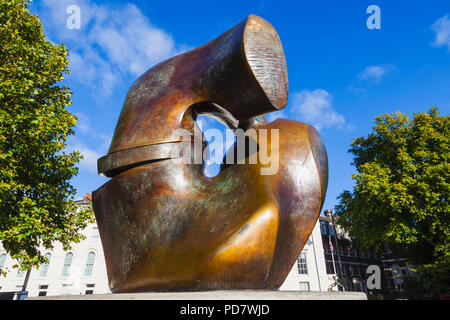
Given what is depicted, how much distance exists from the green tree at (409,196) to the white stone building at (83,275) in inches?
446

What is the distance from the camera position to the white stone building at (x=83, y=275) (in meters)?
27.5

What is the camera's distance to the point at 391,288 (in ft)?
108

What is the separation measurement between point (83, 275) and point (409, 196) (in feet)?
90.2

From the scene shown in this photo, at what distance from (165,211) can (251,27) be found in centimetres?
267

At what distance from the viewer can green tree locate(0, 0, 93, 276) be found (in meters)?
8.31

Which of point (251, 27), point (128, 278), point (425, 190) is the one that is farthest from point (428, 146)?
point (128, 278)

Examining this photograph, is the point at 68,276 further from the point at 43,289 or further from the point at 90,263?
the point at 43,289

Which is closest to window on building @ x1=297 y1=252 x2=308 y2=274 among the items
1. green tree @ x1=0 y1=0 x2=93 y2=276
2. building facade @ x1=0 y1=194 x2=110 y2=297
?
building facade @ x1=0 y1=194 x2=110 y2=297

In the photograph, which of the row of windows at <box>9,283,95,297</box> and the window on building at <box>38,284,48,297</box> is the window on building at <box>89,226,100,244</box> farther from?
the window on building at <box>38,284,48,297</box>

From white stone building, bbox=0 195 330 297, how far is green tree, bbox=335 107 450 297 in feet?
37.2

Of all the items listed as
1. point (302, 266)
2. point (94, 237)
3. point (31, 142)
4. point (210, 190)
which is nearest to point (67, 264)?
point (94, 237)
